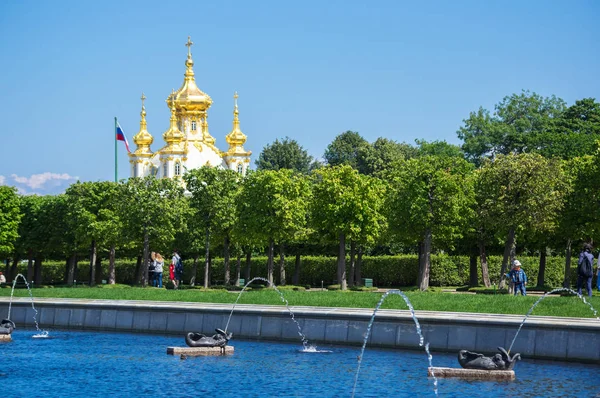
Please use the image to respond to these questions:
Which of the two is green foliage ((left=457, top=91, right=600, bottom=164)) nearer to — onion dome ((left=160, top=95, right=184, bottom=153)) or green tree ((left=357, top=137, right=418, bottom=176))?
green tree ((left=357, top=137, right=418, bottom=176))

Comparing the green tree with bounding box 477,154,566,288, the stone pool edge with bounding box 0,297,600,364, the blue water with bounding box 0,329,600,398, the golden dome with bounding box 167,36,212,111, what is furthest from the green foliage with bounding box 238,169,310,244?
the golden dome with bounding box 167,36,212,111

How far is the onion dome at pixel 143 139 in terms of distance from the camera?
108 metres

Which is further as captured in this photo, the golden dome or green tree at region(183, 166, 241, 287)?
the golden dome

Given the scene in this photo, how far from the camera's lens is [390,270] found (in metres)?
62.5

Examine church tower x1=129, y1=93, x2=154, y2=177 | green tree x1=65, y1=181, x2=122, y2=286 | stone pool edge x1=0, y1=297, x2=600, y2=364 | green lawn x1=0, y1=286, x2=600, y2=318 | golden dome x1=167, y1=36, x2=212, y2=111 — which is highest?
golden dome x1=167, y1=36, x2=212, y2=111

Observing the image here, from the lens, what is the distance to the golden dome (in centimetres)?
10950

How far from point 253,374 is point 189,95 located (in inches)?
3630

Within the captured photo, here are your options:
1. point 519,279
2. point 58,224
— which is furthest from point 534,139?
point 519,279

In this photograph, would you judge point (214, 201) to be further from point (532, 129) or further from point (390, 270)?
point (532, 129)

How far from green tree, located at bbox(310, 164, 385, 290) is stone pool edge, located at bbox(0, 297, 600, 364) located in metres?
20.9

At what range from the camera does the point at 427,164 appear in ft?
156

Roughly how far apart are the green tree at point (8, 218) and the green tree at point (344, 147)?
48171mm

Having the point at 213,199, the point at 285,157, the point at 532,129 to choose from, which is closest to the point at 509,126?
the point at 532,129

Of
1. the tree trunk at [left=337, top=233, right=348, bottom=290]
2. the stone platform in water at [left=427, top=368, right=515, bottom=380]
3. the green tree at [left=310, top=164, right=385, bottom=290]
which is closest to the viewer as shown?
the stone platform in water at [left=427, top=368, right=515, bottom=380]
